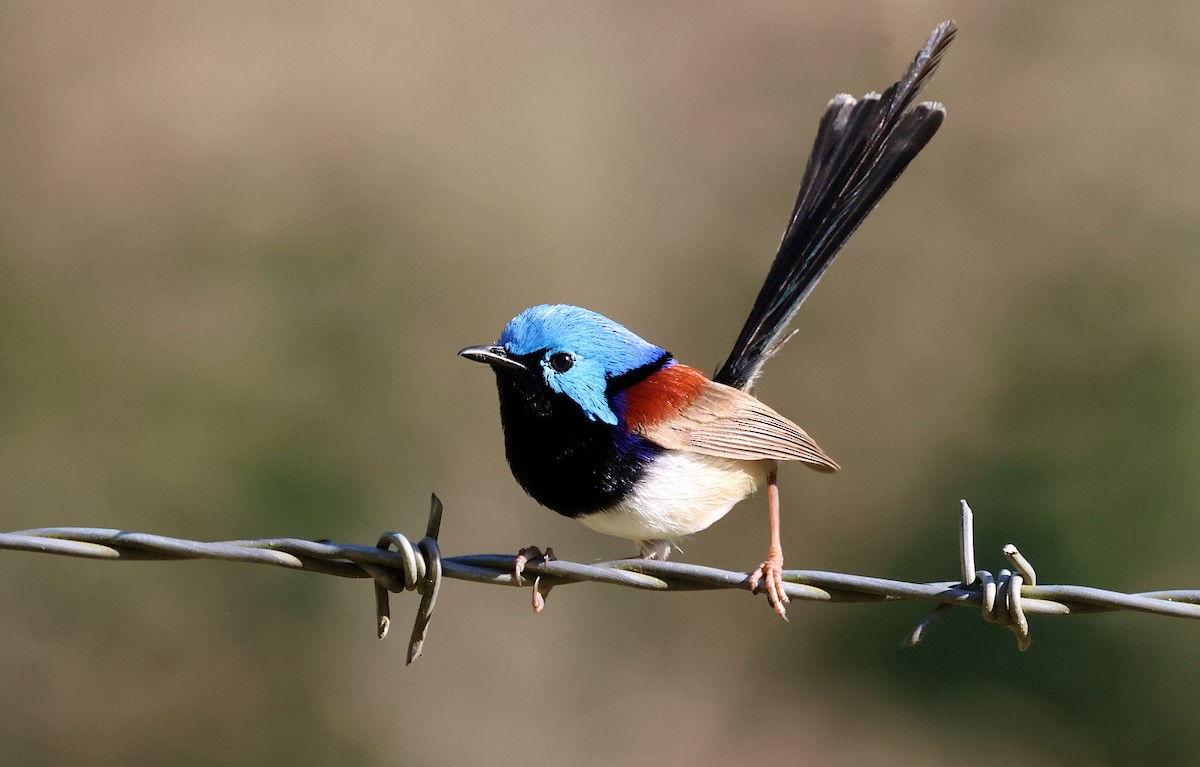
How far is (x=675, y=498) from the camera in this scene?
3781mm

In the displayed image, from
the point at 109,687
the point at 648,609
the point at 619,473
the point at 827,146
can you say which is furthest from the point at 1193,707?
the point at 109,687

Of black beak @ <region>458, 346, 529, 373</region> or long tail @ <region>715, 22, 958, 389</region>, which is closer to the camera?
black beak @ <region>458, 346, 529, 373</region>

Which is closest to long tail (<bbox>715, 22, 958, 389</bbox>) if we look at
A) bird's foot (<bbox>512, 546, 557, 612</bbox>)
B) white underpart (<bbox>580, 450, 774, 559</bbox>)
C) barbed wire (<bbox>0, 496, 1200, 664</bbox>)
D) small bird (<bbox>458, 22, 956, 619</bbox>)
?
small bird (<bbox>458, 22, 956, 619</bbox>)

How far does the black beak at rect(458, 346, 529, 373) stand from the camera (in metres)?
3.72

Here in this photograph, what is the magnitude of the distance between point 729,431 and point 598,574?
1085 millimetres

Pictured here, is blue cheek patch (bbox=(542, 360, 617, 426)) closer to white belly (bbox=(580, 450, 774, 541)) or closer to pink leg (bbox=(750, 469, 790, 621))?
white belly (bbox=(580, 450, 774, 541))

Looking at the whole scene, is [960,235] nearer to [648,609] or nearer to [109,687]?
[648,609]

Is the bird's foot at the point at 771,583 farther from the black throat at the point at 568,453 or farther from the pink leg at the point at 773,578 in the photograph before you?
the black throat at the point at 568,453

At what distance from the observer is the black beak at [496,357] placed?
3725 millimetres

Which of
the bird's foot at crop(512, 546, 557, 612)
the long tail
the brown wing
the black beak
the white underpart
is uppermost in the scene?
the long tail

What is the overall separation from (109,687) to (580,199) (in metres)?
3.91

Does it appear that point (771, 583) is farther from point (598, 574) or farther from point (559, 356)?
point (559, 356)

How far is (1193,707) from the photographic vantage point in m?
6.05

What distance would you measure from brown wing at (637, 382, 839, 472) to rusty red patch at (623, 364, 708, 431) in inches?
0.5
